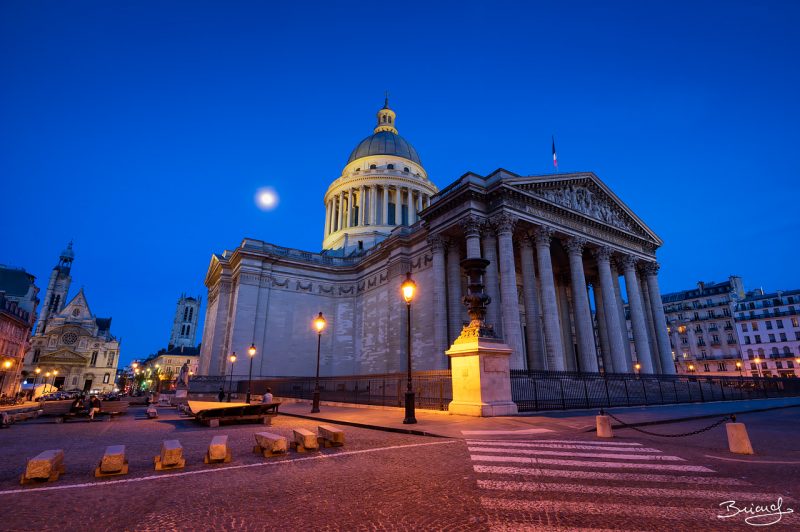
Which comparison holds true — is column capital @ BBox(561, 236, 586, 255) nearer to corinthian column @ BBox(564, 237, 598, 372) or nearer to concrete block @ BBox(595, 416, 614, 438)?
corinthian column @ BBox(564, 237, 598, 372)

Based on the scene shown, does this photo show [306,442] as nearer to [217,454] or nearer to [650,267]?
[217,454]

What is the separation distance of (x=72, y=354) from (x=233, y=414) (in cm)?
8729

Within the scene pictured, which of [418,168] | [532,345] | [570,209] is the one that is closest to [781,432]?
[532,345]

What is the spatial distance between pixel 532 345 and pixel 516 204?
10.5m

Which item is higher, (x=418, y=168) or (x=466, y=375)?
(x=418, y=168)

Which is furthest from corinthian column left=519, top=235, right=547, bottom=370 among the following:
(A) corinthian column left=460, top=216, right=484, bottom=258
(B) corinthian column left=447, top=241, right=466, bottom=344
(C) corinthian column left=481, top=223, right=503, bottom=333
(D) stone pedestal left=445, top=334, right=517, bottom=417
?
(D) stone pedestal left=445, top=334, right=517, bottom=417

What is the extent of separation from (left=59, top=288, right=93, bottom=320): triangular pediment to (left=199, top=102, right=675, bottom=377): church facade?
54312 mm

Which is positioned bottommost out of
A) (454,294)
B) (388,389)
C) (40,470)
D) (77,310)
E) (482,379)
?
(40,470)

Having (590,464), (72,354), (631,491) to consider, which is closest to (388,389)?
(590,464)

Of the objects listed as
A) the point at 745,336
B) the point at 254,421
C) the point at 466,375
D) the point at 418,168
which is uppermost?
the point at 418,168

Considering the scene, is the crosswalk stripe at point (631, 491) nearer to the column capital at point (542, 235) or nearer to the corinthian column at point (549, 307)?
the corinthian column at point (549, 307)

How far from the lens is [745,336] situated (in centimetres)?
7412

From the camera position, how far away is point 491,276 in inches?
1147

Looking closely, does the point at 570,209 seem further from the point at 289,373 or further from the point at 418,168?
the point at 418,168
